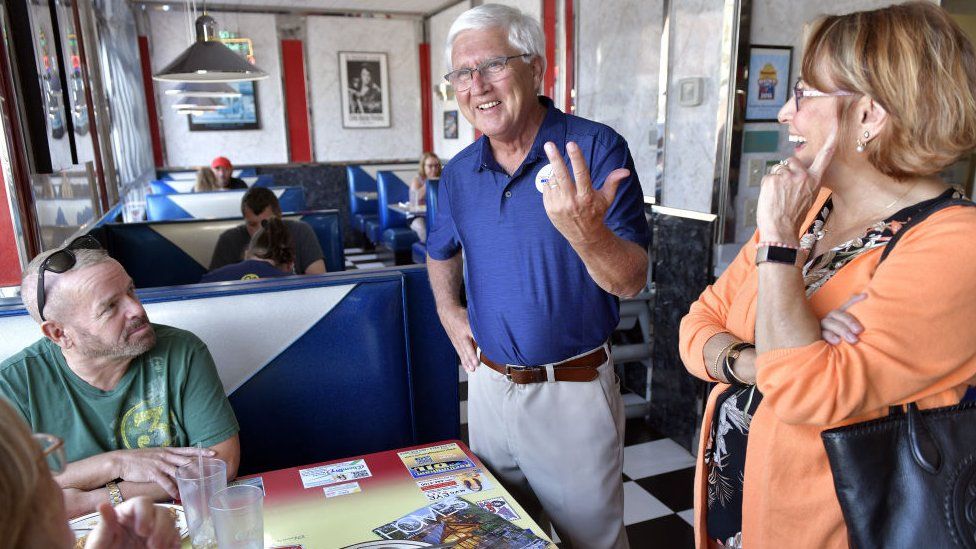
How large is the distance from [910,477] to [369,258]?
25.4 ft

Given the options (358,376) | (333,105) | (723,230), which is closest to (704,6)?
(723,230)

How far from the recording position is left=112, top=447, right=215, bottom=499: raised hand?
143 centimetres

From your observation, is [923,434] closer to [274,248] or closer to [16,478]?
[16,478]

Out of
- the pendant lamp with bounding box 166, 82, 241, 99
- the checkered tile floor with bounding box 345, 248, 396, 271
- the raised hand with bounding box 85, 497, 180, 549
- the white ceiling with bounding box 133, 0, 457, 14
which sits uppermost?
the white ceiling with bounding box 133, 0, 457, 14

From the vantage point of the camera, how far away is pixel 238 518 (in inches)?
40.8

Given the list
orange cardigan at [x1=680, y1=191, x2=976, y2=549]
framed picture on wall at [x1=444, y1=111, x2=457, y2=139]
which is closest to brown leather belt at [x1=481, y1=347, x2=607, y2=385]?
orange cardigan at [x1=680, y1=191, x2=976, y2=549]

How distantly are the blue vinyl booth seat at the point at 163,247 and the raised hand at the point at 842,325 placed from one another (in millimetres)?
3195

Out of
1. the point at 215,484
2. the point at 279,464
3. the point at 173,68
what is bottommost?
the point at 279,464

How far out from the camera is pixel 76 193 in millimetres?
3023

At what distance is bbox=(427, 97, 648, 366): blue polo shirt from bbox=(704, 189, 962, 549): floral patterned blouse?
402mm

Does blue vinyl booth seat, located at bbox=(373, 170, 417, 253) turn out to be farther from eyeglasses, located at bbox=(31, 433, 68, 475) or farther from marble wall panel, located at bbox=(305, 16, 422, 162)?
eyeglasses, located at bbox=(31, 433, 68, 475)

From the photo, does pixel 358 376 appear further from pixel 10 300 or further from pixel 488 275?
pixel 10 300

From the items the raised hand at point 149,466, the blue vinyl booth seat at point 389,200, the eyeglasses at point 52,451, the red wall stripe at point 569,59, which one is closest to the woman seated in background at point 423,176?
the blue vinyl booth seat at point 389,200

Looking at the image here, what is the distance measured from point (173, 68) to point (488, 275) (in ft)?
8.66
